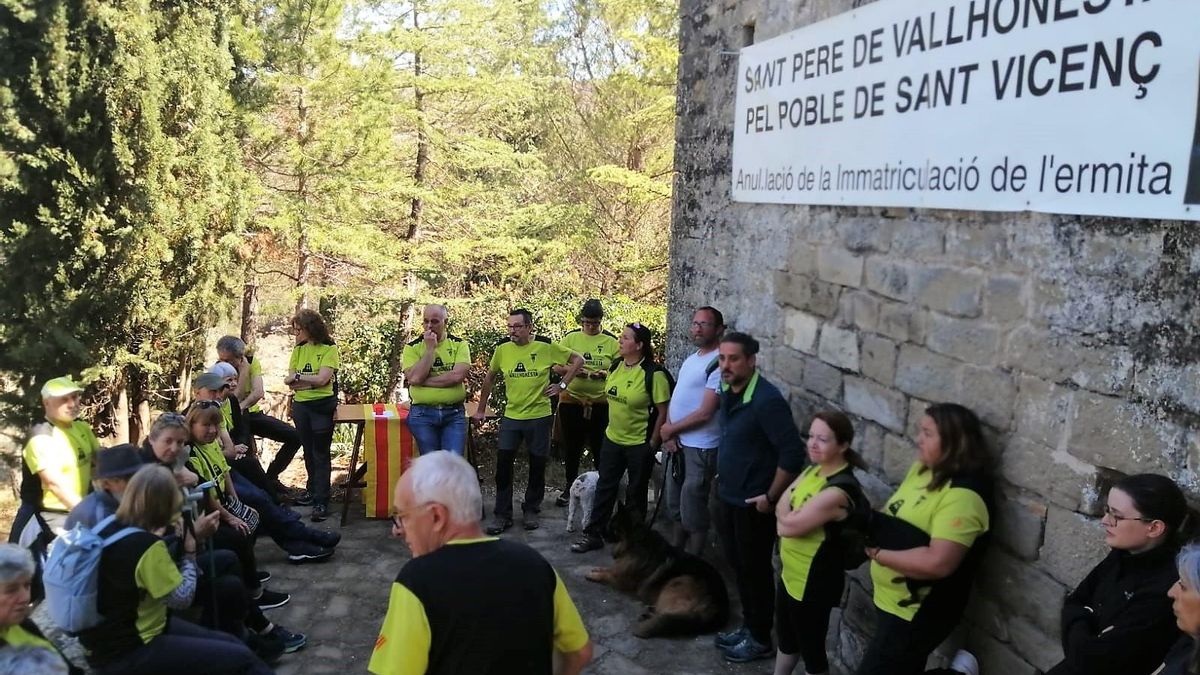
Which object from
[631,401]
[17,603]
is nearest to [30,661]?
[17,603]

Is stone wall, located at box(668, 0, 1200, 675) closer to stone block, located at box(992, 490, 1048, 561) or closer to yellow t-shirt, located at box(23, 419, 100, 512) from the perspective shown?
stone block, located at box(992, 490, 1048, 561)

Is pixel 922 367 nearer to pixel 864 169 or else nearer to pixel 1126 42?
pixel 864 169

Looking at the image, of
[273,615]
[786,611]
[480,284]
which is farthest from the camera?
[480,284]

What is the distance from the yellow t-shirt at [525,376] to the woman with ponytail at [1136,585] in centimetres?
422

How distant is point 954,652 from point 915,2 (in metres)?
2.62

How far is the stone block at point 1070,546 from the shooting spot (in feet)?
8.58

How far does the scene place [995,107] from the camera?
297 cm

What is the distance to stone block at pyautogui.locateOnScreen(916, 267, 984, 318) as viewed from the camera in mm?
3156

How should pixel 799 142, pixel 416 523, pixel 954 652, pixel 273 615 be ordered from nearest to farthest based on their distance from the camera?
pixel 416 523 → pixel 954 652 → pixel 799 142 → pixel 273 615

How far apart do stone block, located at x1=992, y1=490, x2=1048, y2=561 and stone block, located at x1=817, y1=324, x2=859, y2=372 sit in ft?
3.55

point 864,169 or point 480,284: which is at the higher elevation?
point 864,169

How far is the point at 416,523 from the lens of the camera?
2.11 meters

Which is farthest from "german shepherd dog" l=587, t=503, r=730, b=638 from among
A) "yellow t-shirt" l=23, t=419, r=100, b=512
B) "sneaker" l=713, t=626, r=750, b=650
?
"yellow t-shirt" l=23, t=419, r=100, b=512

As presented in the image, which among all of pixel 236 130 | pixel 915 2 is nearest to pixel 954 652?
pixel 915 2
